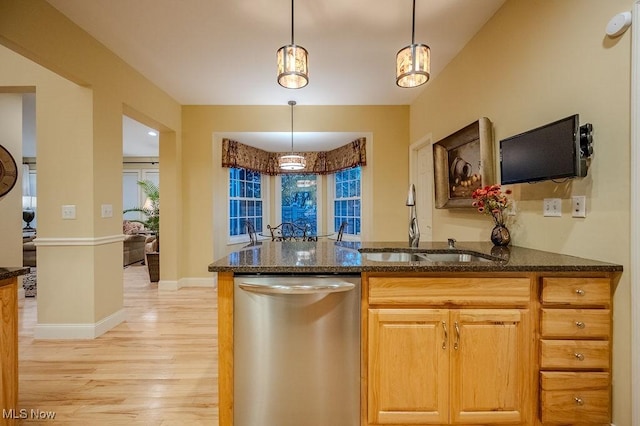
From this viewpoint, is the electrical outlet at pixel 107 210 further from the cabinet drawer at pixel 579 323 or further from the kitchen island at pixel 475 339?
the cabinet drawer at pixel 579 323

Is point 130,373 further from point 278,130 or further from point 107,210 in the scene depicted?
point 278,130

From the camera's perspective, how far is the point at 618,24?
140cm

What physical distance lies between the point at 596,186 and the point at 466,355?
1123mm

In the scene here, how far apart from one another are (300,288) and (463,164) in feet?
7.24

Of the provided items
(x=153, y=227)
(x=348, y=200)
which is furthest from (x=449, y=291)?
(x=153, y=227)

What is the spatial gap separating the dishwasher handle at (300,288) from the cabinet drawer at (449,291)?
0.52 ft

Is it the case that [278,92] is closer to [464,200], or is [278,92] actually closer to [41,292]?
[464,200]

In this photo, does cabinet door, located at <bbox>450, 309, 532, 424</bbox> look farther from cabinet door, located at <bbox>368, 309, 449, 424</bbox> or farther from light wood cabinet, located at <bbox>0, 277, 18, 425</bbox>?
light wood cabinet, located at <bbox>0, 277, 18, 425</bbox>

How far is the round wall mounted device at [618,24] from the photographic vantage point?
137 cm

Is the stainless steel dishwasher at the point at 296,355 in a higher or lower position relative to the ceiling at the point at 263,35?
lower

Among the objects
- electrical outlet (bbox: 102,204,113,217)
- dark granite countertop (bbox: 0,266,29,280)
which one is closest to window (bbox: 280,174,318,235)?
electrical outlet (bbox: 102,204,113,217)

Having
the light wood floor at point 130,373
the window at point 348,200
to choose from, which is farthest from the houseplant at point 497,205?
the window at point 348,200

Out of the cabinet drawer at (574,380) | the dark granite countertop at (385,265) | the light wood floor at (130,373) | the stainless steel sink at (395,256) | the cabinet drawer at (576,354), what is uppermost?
the dark granite countertop at (385,265)

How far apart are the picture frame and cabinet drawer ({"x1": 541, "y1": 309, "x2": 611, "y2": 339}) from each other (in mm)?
1202
